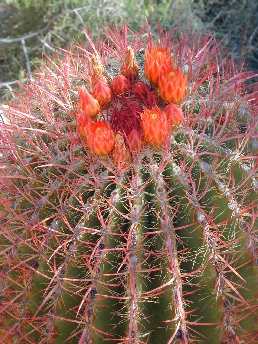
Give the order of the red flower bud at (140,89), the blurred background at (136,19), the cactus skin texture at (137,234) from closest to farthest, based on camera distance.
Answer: the cactus skin texture at (137,234) < the red flower bud at (140,89) < the blurred background at (136,19)

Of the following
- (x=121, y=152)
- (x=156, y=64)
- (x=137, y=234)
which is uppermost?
(x=156, y=64)

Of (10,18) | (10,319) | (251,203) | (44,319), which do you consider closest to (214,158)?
(251,203)

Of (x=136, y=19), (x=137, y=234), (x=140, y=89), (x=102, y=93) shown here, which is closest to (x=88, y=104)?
(x=102, y=93)

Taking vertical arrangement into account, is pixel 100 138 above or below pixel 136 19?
above

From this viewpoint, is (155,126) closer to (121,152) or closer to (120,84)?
(121,152)

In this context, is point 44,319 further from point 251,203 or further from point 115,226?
point 251,203

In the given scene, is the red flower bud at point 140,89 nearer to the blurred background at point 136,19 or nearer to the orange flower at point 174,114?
the orange flower at point 174,114

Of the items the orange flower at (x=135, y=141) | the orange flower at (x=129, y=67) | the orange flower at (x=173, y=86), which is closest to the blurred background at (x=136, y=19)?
the orange flower at (x=129, y=67)
